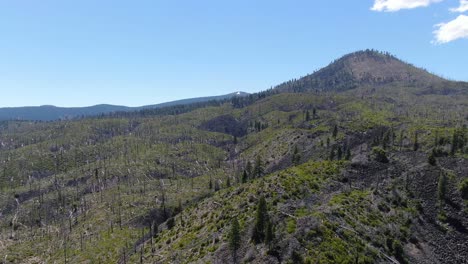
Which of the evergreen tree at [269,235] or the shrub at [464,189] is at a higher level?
the evergreen tree at [269,235]

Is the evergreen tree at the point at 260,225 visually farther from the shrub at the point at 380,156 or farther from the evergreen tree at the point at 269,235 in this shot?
the shrub at the point at 380,156

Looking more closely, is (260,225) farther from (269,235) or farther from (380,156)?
(380,156)

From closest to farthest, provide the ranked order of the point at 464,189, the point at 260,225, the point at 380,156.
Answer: the point at 260,225
the point at 464,189
the point at 380,156

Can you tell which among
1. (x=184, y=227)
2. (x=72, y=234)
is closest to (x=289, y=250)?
(x=184, y=227)

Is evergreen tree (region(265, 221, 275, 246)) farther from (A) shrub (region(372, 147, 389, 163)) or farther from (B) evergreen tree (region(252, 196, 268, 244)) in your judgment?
(A) shrub (region(372, 147, 389, 163))

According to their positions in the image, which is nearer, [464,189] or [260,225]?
[260,225]

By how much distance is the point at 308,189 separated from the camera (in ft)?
336

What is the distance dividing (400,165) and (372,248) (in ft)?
192

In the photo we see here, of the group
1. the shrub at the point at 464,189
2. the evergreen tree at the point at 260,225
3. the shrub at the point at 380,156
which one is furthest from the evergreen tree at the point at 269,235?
the shrub at the point at 380,156

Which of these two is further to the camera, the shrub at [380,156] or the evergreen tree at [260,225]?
the shrub at [380,156]

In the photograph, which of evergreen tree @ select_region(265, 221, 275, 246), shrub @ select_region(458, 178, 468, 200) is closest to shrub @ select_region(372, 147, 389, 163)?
shrub @ select_region(458, 178, 468, 200)

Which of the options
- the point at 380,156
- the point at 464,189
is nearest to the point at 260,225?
the point at 464,189

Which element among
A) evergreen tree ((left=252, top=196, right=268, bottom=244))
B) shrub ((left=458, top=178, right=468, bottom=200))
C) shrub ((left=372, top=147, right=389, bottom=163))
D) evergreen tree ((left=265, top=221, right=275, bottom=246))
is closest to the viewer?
Result: evergreen tree ((left=265, top=221, right=275, bottom=246))

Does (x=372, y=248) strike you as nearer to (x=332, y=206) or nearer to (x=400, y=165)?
(x=332, y=206)
